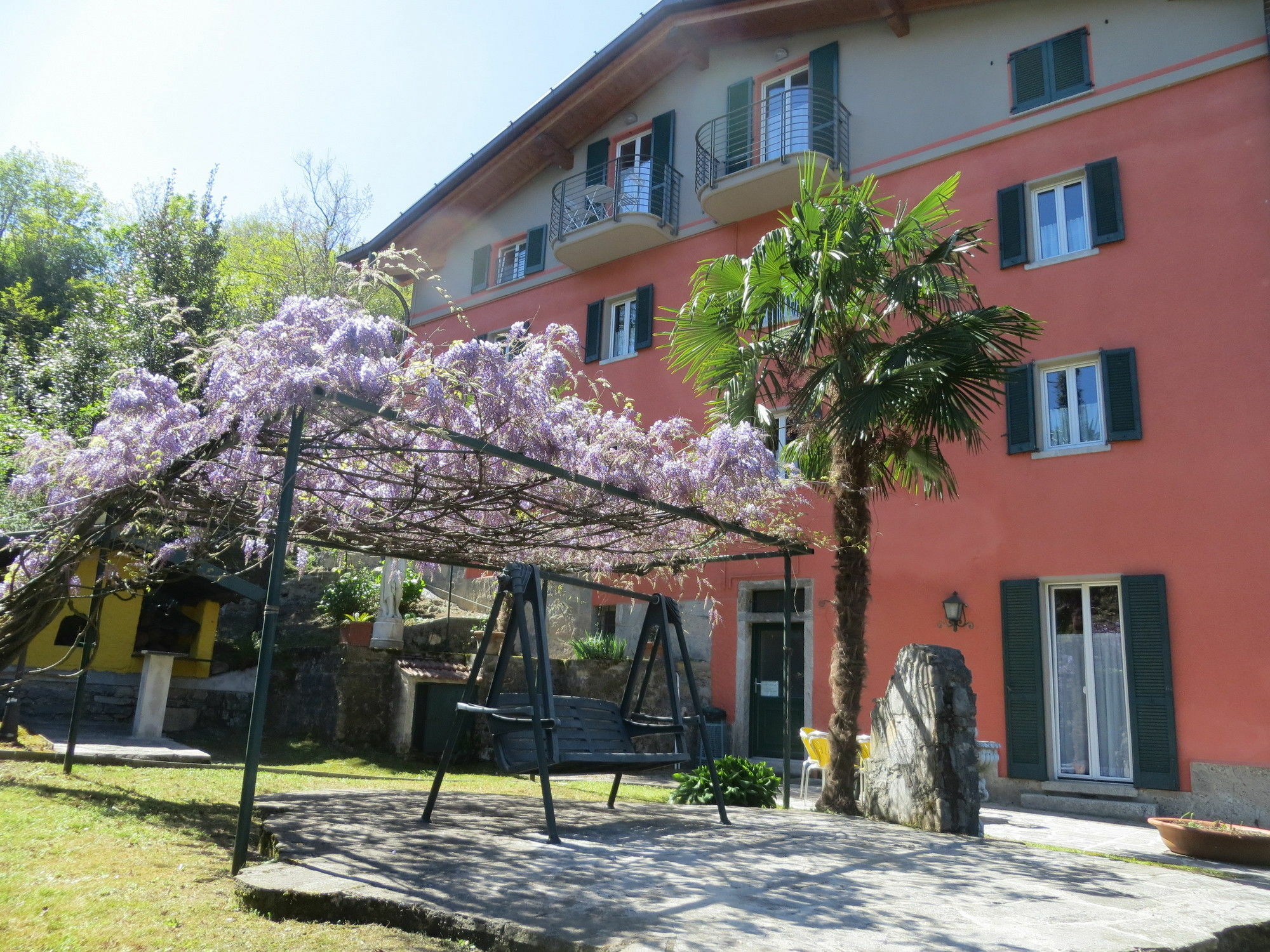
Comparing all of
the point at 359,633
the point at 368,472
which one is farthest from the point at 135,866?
the point at 359,633

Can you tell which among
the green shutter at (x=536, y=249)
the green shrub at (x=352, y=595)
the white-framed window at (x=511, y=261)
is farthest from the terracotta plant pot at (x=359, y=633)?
the white-framed window at (x=511, y=261)

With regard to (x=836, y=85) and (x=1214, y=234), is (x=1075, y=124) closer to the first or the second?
(x=1214, y=234)


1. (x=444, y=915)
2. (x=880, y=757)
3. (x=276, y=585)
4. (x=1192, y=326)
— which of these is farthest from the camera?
(x=1192, y=326)

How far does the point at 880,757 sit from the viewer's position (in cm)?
638

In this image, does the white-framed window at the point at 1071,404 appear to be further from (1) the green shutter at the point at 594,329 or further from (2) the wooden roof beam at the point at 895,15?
(1) the green shutter at the point at 594,329

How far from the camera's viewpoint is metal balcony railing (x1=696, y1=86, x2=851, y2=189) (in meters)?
12.5

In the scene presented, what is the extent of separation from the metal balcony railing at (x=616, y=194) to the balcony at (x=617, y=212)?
0.01 m

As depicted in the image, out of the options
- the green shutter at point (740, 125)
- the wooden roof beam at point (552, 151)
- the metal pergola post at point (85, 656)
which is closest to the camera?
the metal pergola post at point (85, 656)

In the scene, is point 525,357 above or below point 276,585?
above

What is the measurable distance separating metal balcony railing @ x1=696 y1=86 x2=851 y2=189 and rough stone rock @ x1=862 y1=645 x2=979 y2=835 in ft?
26.4

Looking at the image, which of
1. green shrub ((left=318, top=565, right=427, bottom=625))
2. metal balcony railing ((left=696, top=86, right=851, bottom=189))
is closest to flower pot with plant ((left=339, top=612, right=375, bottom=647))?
green shrub ((left=318, top=565, right=427, bottom=625))

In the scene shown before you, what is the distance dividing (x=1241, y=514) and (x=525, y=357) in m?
7.48

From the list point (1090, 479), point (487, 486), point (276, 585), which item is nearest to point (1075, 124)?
point (1090, 479)

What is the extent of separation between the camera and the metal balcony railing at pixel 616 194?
14.4 m
